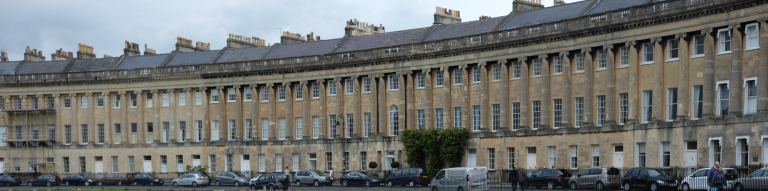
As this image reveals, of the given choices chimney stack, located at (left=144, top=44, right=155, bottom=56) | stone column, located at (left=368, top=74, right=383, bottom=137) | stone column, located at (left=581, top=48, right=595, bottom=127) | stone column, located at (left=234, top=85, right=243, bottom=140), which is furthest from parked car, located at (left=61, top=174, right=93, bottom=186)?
stone column, located at (left=581, top=48, right=595, bottom=127)

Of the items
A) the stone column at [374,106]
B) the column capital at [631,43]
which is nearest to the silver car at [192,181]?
the stone column at [374,106]

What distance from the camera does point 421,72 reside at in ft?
241

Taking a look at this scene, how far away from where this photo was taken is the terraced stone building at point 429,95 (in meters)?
54.3

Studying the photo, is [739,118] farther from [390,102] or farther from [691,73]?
[390,102]

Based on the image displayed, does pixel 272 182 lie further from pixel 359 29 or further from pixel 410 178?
pixel 359 29

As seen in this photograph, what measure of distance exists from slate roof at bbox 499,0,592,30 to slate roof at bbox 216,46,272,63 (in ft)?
82.7

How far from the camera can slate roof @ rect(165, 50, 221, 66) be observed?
90.2 meters

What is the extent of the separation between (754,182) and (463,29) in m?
→ 33.5

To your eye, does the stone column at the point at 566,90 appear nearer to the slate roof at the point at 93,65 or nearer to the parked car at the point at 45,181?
the parked car at the point at 45,181

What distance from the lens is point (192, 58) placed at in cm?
9144

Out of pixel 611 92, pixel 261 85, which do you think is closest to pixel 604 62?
pixel 611 92

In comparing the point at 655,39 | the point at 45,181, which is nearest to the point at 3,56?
the point at 45,181

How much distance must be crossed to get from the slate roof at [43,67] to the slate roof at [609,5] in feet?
176

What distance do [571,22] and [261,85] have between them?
30878 mm
